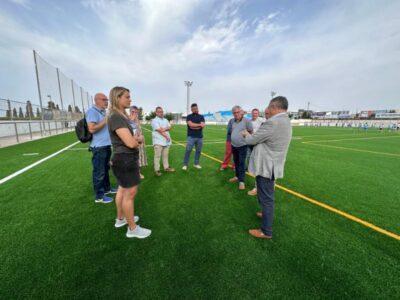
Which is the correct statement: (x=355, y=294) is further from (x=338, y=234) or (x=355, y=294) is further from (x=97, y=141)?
(x=97, y=141)

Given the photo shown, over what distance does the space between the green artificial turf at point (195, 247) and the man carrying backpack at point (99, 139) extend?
1.68 ft

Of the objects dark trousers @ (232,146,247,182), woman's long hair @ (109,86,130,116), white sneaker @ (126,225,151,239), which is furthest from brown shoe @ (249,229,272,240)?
woman's long hair @ (109,86,130,116)

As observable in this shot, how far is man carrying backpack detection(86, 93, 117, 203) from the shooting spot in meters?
3.21

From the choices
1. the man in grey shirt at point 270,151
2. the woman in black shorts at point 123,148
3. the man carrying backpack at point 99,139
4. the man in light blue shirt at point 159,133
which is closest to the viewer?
the woman in black shorts at point 123,148

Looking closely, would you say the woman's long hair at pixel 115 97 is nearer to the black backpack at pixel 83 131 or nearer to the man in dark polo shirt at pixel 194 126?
the black backpack at pixel 83 131

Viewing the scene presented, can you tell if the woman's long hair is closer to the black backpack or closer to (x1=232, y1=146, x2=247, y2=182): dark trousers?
the black backpack

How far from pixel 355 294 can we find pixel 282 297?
0.75 meters

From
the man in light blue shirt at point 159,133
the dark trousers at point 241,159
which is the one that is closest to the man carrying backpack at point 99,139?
the man in light blue shirt at point 159,133

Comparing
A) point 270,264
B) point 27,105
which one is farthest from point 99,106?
point 27,105

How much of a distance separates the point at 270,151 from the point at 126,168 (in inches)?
73.2

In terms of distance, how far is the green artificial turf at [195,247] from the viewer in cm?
183

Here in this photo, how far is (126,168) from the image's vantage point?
2203 mm

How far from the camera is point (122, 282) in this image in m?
1.87

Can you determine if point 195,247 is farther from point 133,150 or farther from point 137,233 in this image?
point 133,150
